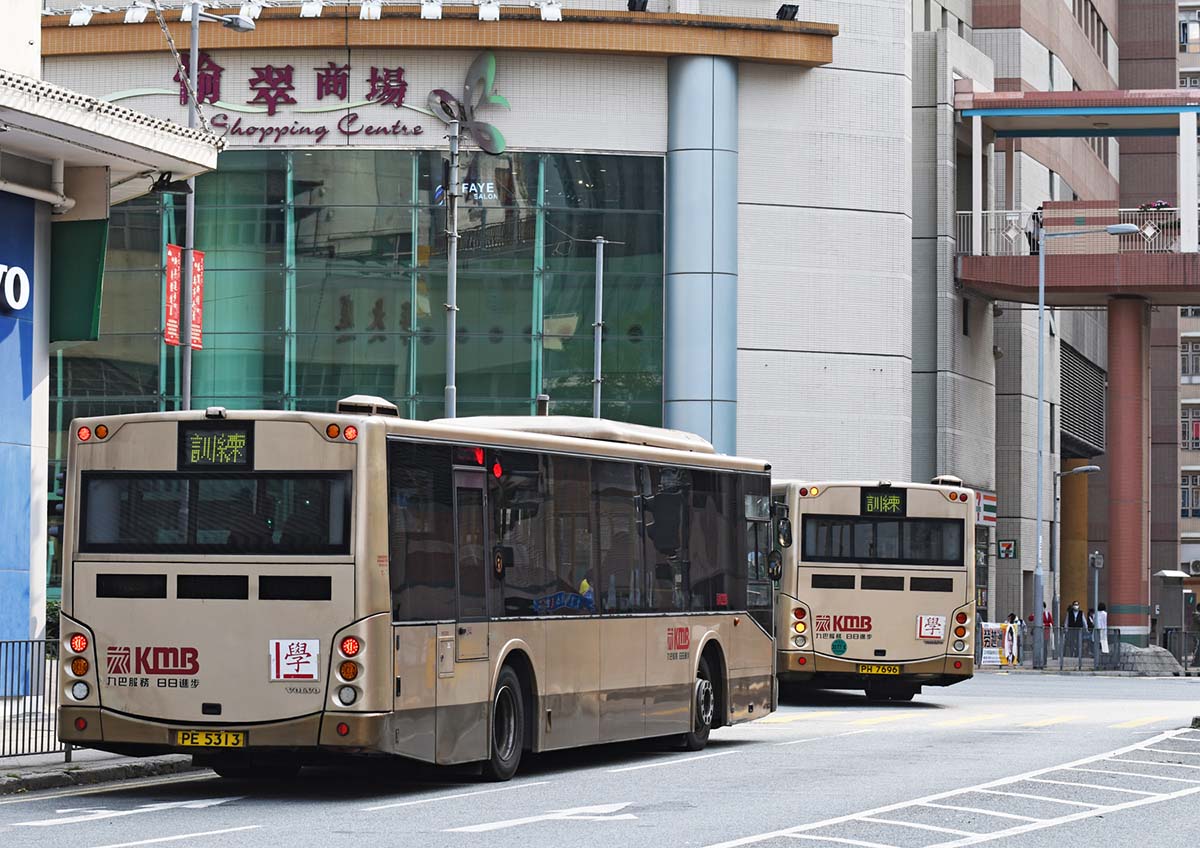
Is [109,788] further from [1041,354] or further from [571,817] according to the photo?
[1041,354]

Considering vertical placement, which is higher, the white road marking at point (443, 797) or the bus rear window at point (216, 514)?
the bus rear window at point (216, 514)

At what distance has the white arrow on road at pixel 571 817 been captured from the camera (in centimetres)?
1380

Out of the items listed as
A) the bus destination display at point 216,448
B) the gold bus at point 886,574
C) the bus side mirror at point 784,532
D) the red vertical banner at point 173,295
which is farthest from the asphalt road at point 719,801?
the red vertical banner at point 173,295

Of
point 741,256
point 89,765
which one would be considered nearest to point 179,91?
point 741,256

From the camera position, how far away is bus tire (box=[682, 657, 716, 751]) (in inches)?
858

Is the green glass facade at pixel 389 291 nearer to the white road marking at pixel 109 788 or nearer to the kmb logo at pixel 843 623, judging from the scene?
the kmb logo at pixel 843 623

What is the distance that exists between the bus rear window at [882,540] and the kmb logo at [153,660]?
51.9 feet

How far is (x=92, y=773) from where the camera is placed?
1747cm

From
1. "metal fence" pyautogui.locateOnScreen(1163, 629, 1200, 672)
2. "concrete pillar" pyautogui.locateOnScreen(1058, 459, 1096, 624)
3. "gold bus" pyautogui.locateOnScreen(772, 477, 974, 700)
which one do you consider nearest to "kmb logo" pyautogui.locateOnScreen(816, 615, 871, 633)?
"gold bus" pyautogui.locateOnScreen(772, 477, 974, 700)

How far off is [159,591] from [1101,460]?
7646 centimetres

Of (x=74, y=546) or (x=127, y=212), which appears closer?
(x=74, y=546)

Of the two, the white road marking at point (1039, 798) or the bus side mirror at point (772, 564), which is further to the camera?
the bus side mirror at point (772, 564)

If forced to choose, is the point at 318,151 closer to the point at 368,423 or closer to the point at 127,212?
the point at 127,212

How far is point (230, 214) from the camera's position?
5184 centimetres
